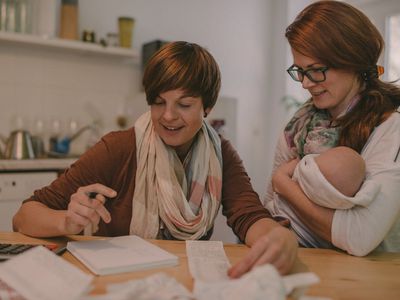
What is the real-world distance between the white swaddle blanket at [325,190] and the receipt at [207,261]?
0.28m

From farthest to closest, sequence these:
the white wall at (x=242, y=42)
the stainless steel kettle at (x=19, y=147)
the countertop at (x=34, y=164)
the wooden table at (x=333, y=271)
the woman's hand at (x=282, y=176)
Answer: the white wall at (x=242, y=42)
the stainless steel kettle at (x=19, y=147)
the countertop at (x=34, y=164)
the woman's hand at (x=282, y=176)
the wooden table at (x=333, y=271)

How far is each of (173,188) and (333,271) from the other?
0.59m

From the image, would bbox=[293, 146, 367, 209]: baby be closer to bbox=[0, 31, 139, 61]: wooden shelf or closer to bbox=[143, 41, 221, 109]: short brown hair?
bbox=[143, 41, 221, 109]: short brown hair

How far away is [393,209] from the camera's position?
1122mm

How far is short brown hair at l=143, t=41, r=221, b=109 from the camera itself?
1.32 metres

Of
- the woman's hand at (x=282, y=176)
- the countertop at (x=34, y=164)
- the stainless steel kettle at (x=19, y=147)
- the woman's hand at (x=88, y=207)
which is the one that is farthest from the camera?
the stainless steel kettle at (x=19, y=147)

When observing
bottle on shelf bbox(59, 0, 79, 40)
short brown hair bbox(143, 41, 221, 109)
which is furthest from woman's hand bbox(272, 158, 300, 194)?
bottle on shelf bbox(59, 0, 79, 40)

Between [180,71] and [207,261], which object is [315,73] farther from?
[207,261]

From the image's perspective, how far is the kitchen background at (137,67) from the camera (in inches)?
130

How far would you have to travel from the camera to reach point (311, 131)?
4.72ft

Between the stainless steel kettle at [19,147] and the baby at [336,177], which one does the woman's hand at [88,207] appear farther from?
the stainless steel kettle at [19,147]

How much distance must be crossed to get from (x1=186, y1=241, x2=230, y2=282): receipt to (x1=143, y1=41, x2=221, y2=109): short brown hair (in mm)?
496

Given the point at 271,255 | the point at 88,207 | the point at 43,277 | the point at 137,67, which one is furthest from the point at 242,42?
the point at 43,277

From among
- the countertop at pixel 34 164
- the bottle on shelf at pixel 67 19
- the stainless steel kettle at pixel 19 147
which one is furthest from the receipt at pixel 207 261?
the bottle on shelf at pixel 67 19
